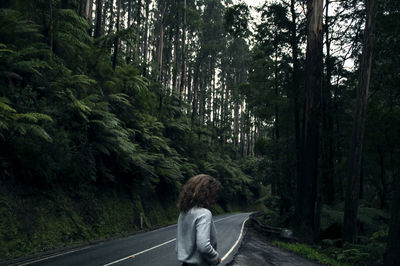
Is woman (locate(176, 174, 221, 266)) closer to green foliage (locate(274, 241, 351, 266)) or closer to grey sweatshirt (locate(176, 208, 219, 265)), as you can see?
grey sweatshirt (locate(176, 208, 219, 265))

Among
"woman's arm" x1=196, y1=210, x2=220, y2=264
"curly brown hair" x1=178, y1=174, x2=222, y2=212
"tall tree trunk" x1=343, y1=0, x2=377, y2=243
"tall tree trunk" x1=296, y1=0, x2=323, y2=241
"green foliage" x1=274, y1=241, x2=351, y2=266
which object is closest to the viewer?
"woman's arm" x1=196, y1=210, x2=220, y2=264

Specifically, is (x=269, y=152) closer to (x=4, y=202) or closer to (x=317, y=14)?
(x=317, y=14)

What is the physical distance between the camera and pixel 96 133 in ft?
48.5

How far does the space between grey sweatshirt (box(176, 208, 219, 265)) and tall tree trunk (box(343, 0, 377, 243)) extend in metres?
11.4

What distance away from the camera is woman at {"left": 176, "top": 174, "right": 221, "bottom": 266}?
3.01m

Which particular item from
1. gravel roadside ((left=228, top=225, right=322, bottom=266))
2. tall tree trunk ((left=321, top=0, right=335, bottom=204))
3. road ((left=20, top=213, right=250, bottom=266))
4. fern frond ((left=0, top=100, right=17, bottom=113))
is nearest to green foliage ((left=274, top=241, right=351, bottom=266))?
gravel roadside ((left=228, top=225, right=322, bottom=266))

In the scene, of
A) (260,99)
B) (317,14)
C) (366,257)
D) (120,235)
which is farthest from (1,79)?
(260,99)

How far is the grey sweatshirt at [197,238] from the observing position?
118 inches

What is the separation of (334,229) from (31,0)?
17968mm

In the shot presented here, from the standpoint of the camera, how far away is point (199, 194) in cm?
323

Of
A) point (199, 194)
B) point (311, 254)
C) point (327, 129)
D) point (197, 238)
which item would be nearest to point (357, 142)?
point (311, 254)

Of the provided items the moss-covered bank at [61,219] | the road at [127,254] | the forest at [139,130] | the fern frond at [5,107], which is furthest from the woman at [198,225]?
the fern frond at [5,107]

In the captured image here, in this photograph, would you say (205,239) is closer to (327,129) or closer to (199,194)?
(199,194)

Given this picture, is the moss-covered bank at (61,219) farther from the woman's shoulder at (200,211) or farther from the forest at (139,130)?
the woman's shoulder at (200,211)
